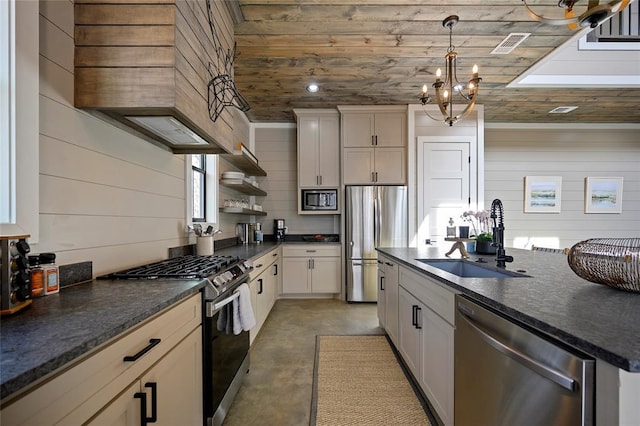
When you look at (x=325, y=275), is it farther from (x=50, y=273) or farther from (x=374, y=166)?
(x=50, y=273)

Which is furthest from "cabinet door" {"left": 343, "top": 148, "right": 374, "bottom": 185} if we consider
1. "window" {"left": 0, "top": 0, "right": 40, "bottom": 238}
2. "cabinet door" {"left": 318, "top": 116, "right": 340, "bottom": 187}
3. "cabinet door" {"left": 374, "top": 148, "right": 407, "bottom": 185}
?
"window" {"left": 0, "top": 0, "right": 40, "bottom": 238}

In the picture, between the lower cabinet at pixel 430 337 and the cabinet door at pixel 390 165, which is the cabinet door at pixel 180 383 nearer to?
the lower cabinet at pixel 430 337

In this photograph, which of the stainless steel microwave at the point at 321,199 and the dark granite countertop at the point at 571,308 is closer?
the dark granite countertop at the point at 571,308

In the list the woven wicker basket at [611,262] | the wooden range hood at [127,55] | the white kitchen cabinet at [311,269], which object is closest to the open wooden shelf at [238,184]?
the white kitchen cabinet at [311,269]

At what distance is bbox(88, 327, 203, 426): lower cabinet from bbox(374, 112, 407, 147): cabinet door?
3661mm

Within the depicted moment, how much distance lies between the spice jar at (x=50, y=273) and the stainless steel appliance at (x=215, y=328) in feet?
1.06

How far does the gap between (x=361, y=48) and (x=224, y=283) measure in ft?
8.33

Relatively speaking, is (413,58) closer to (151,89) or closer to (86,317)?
(151,89)

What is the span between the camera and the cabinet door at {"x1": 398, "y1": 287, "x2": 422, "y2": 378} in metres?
1.91

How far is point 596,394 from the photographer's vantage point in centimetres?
71

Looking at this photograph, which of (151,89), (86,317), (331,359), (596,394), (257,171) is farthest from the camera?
(257,171)

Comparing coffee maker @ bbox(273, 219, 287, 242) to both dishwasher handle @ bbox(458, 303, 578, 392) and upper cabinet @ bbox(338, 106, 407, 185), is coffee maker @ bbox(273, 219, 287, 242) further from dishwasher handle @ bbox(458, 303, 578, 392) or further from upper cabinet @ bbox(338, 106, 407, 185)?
dishwasher handle @ bbox(458, 303, 578, 392)

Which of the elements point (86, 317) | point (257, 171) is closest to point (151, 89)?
point (86, 317)

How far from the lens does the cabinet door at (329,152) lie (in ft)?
14.7
